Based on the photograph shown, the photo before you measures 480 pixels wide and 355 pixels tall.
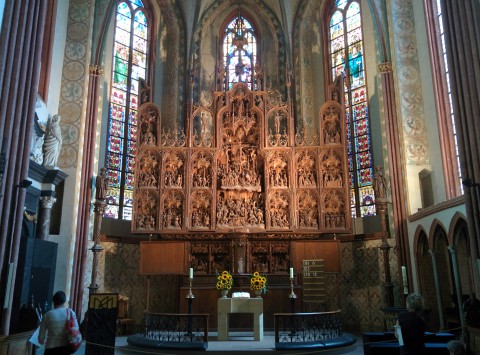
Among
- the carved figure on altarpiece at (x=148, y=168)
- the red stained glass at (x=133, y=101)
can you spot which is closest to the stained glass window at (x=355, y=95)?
the carved figure on altarpiece at (x=148, y=168)

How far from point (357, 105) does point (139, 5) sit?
10.9 meters

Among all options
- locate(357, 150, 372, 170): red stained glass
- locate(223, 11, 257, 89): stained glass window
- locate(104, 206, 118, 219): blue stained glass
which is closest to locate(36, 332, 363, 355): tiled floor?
locate(104, 206, 118, 219): blue stained glass

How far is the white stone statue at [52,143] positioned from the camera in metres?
14.4

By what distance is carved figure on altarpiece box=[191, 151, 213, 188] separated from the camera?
1653cm

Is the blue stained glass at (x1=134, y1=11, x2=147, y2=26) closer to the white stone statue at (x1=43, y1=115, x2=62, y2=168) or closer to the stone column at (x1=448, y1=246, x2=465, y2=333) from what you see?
the white stone statue at (x1=43, y1=115, x2=62, y2=168)

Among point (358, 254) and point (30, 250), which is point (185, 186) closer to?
point (30, 250)

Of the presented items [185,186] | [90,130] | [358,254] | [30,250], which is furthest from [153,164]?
[358,254]

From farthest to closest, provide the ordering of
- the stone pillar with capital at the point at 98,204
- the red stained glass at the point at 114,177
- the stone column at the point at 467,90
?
1. the red stained glass at the point at 114,177
2. the stone pillar with capital at the point at 98,204
3. the stone column at the point at 467,90

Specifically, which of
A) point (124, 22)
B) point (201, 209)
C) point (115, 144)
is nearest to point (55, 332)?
point (201, 209)

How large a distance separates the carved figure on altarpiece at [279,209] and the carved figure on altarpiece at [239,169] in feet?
2.01

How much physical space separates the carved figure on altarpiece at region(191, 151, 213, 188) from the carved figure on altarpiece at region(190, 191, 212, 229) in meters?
0.55

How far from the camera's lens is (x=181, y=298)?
15.4 metres

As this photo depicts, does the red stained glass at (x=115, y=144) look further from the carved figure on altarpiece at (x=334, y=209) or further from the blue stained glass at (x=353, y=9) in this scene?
the blue stained glass at (x=353, y=9)

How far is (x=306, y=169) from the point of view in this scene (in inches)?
647
